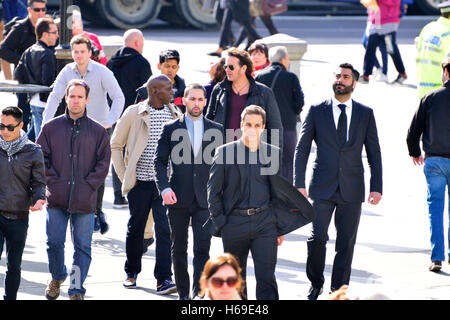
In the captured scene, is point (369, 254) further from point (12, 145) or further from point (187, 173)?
point (12, 145)

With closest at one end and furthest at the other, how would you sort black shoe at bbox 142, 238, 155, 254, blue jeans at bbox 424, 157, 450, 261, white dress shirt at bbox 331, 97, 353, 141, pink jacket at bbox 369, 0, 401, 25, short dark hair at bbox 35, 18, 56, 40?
white dress shirt at bbox 331, 97, 353, 141, blue jeans at bbox 424, 157, 450, 261, black shoe at bbox 142, 238, 155, 254, short dark hair at bbox 35, 18, 56, 40, pink jacket at bbox 369, 0, 401, 25

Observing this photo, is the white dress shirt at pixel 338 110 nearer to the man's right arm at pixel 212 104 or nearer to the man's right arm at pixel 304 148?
the man's right arm at pixel 304 148

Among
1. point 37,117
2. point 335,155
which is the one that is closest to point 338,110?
point 335,155

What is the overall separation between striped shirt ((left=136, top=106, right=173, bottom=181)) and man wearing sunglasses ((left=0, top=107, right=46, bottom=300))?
109cm

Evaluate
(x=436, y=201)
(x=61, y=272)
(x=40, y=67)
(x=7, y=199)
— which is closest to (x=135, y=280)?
(x=61, y=272)

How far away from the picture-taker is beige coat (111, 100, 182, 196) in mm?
9531

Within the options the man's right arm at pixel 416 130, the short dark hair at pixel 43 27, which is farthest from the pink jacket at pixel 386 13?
the man's right arm at pixel 416 130

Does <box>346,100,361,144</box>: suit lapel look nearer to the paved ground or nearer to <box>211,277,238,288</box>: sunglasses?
the paved ground

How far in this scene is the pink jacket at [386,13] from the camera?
19.0 m

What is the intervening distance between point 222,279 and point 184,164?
2.69m

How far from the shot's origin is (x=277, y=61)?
1162cm

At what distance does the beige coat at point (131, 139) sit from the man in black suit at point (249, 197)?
1.28m

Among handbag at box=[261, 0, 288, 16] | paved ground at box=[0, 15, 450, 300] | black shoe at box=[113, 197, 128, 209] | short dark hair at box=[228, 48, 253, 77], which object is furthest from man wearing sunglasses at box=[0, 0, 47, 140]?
handbag at box=[261, 0, 288, 16]
